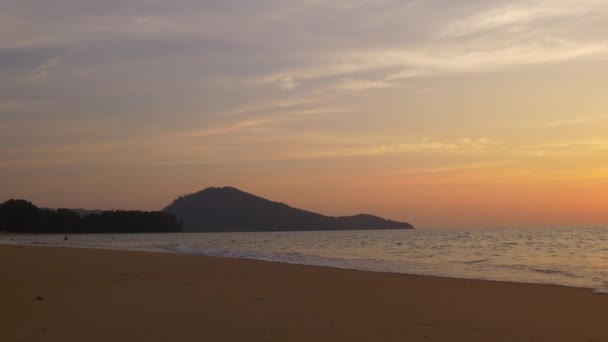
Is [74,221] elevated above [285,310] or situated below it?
above

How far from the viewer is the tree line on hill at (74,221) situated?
142125 millimetres

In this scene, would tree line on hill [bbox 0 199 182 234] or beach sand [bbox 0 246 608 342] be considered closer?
beach sand [bbox 0 246 608 342]

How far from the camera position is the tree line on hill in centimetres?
14212

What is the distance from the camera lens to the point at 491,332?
29.1 ft

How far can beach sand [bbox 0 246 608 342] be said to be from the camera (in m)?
8.09

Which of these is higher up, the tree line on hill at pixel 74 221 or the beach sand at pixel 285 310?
the tree line on hill at pixel 74 221

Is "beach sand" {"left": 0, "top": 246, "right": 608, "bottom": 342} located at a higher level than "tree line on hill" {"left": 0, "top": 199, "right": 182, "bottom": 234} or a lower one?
lower

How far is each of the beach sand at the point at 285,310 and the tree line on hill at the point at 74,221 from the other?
136m

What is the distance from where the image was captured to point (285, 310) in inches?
410

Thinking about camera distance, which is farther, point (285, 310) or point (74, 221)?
point (74, 221)

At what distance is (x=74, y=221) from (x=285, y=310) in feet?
542

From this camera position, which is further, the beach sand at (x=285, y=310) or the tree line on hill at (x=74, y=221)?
the tree line on hill at (x=74, y=221)

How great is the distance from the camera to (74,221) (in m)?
164

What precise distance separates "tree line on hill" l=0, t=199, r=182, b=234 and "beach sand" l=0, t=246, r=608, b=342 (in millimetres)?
136185
